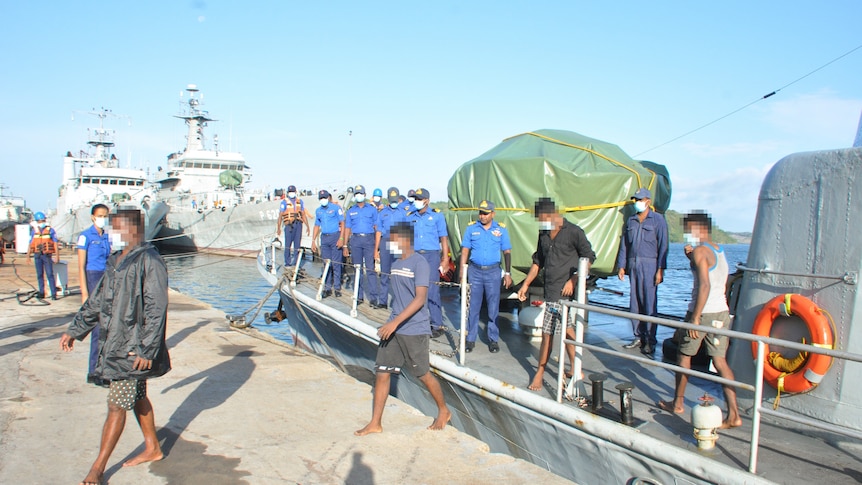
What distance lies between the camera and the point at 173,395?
5895 mm

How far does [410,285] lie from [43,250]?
11228mm

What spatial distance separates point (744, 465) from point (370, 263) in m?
6.60

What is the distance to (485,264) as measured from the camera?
256 inches

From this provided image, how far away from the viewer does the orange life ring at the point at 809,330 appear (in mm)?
4102

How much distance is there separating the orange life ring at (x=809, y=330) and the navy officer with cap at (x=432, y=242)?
11.8ft

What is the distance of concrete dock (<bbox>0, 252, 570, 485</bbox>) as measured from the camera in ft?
13.6

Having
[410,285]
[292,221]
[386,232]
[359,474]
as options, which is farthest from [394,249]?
[292,221]

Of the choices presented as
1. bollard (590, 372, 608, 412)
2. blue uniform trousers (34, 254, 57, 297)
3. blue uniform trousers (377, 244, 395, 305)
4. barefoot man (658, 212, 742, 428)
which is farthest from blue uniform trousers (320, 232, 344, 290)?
blue uniform trousers (34, 254, 57, 297)

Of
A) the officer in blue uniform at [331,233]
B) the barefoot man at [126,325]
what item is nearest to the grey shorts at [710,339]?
the barefoot man at [126,325]

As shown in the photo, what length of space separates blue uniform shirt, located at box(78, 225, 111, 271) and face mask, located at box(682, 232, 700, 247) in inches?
270

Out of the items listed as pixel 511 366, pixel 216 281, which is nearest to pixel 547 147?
pixel 511 366

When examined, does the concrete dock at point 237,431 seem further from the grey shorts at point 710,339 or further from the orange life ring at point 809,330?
the orange life ring at point 809,330

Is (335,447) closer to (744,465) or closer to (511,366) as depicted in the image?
(511,366)

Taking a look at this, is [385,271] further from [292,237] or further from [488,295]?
[292,237]
